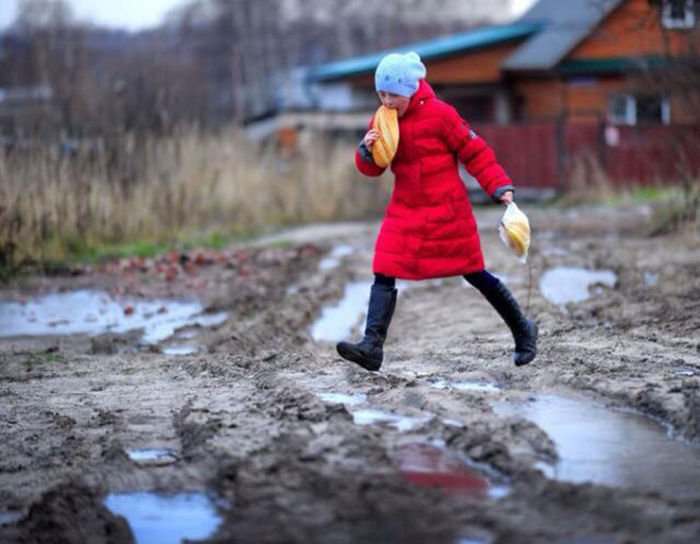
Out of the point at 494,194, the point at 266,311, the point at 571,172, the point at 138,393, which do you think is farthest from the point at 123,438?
the point at 571,172

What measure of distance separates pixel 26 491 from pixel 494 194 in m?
2.95

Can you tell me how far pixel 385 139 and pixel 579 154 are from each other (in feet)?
78.2

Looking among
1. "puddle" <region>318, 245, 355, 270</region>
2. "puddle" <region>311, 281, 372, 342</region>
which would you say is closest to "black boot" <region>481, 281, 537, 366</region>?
"puddle" <region>311, 281, 372, 342</region>

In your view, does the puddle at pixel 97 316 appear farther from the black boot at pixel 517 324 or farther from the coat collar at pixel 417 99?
the coat collar at pixel 417 99

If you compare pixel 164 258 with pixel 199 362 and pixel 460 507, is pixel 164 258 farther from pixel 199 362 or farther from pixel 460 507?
pixel 460 507

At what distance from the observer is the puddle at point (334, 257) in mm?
14523

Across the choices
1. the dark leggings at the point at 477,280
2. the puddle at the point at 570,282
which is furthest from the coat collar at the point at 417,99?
the puddle at the point at 570,282

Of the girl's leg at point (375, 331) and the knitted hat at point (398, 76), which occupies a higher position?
the knitted hat at point (398, 76)

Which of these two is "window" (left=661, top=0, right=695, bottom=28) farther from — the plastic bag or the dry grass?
the plastic bag

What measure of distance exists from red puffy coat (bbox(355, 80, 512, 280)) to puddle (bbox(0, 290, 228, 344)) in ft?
10.8

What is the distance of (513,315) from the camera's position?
287 inches

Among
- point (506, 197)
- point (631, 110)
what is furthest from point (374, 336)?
point (631, 110)

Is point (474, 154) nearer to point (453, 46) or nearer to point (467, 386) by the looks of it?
point (467, 386)

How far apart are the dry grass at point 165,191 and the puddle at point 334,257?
2.35 metres
